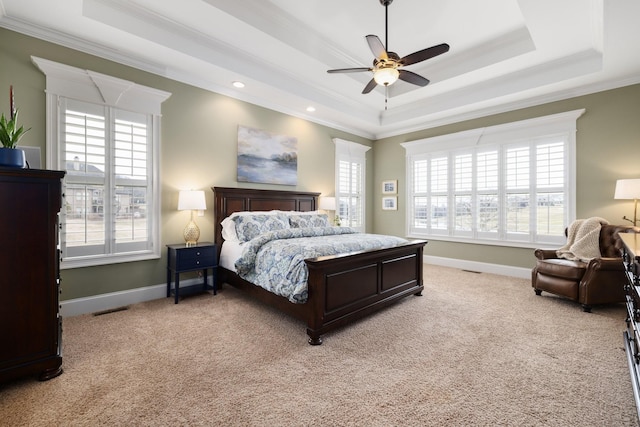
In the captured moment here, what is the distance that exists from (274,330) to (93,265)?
2.25m

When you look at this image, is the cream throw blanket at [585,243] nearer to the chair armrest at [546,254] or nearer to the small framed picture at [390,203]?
the chair armrest at [546,254]

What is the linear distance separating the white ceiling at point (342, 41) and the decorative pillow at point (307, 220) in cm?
193

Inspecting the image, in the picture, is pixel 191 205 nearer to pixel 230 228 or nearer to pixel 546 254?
pixel 230 228

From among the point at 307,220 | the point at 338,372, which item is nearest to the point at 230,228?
the point at 307,220

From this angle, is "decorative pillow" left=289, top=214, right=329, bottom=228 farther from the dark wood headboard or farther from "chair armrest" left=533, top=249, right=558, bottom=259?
"chair armrest" left=533, top=249, right=558, bottom=259

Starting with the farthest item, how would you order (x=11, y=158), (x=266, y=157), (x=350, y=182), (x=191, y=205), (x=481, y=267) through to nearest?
1. (x=350, y=182)
2. (x=481, y=267)
3. (x=266, y=157)
4. (x=191, y=205)
5. (x=11, y=158)

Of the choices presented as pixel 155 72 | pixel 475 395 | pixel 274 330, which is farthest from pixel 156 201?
pixel 475 395

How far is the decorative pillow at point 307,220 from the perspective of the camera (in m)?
4.44

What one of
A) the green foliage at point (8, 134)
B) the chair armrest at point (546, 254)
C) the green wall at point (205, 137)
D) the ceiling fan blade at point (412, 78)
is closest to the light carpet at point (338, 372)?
the green wall at point (205, 137)

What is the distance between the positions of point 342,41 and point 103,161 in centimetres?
337

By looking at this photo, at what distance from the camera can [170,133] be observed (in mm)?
3854

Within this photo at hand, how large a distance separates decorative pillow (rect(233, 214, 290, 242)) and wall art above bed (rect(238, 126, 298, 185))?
850mm

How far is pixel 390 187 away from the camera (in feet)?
22.2

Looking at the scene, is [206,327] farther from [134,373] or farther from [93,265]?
[93,265]
